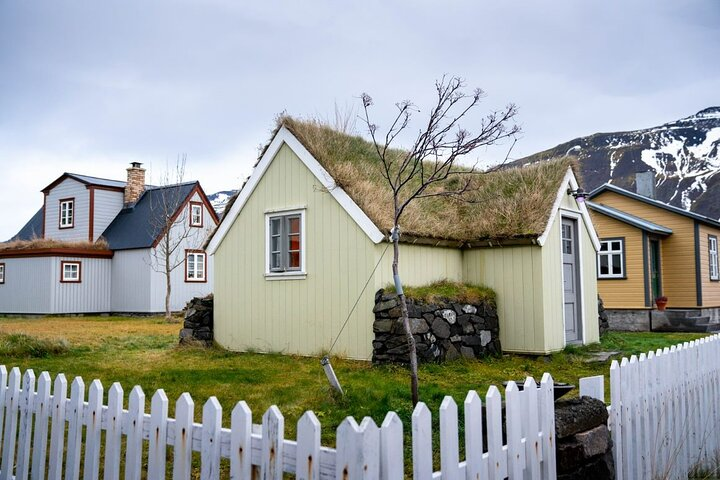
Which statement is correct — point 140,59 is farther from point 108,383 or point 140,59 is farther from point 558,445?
point 558,445

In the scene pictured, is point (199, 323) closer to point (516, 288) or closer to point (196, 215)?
point (516, 288)

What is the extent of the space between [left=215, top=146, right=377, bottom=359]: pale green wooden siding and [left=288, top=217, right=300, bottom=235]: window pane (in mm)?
292

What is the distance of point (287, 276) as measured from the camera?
12078mm

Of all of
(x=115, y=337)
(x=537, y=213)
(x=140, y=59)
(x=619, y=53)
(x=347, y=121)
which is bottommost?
(x=115, y=337)

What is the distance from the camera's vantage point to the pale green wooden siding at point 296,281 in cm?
1112

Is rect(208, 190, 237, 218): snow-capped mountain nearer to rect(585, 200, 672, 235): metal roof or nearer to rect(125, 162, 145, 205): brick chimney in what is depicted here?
rect(125, 162, 145, 205): brick chimney

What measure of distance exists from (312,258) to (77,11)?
24.1ft

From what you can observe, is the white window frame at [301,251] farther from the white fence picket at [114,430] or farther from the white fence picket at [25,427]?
the white fence picket at [114,430]

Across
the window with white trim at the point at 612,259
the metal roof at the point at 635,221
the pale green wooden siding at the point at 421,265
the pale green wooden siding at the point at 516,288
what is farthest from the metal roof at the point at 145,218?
the pale green wooden siding at the point at 516,288

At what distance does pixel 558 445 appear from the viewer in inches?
148

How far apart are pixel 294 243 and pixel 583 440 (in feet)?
29.5

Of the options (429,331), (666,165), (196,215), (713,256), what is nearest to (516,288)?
(429,331)

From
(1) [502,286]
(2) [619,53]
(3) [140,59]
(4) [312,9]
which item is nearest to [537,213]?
(1) [502,286]

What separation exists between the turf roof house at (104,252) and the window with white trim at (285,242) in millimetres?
15838
